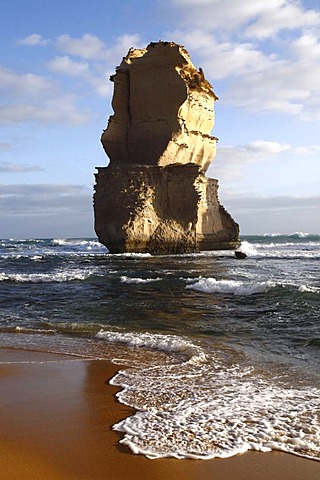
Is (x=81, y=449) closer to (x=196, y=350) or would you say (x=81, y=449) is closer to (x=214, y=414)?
(x=214, y=414)

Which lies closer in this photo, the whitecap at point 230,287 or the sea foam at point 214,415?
the sea foam at point 214,415

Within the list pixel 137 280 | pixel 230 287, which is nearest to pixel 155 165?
pixel 137 280

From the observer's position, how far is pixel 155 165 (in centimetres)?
3669

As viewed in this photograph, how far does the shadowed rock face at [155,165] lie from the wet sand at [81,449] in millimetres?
29224

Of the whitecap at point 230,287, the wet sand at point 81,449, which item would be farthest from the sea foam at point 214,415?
the whitecap at point 230,287

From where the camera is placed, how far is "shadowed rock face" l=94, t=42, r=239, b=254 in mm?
35375

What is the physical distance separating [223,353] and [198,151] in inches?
1366

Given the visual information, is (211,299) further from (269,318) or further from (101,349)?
(101,349)

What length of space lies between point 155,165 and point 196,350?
29.7 meters

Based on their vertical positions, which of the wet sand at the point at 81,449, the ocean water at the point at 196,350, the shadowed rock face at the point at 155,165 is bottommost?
the ocean water at the point at 196,350

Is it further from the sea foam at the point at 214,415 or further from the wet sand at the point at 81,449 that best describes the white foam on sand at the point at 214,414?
the wet sand at the point at 81,449

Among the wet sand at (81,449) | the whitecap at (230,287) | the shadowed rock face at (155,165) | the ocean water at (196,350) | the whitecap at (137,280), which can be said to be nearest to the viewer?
the wet sand at (81,449)

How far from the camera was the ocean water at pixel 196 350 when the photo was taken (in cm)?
427

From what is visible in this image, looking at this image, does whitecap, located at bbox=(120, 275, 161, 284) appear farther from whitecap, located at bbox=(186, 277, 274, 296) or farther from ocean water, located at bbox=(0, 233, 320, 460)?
whitecap, located at bbox=(186, 277, 274, 296)
